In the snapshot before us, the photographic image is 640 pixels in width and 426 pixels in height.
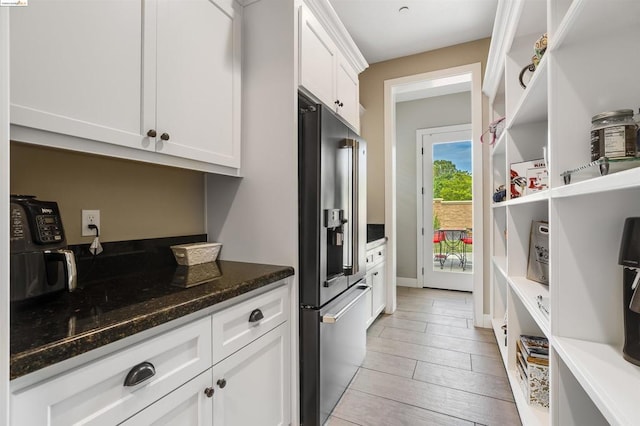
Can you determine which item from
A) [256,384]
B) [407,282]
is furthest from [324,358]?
[407,282]

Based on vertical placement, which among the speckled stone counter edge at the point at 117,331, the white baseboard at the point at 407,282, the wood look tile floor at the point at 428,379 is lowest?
the wood look tile floor at the point at 428,379

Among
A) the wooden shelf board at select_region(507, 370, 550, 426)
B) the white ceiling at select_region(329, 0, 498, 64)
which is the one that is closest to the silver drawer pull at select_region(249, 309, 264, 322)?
the wooden shelf board at select_region(507, 370, 550, 426)

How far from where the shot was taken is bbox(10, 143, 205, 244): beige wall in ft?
3.59

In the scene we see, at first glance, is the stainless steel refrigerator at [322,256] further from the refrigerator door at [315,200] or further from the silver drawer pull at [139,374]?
the silver drawer pull at [139,374]

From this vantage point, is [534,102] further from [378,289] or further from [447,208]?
Result: [447,208]

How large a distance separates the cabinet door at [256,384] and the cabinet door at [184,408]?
4 cm

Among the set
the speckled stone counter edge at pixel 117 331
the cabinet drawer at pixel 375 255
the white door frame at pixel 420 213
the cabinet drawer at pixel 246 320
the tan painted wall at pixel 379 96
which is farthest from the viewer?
the white door frame at pixel 420 213

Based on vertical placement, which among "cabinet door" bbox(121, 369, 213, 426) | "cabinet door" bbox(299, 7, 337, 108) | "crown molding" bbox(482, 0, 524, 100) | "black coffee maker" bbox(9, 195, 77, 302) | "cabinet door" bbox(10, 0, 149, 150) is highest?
"crown molding" bbox(482, 0, 524, 100)

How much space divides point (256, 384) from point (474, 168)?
2.83 m

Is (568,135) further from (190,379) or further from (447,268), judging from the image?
(447,268)

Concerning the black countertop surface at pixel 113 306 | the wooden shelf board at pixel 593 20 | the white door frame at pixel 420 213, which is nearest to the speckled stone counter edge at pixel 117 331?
the black countertop surface at pixel 113 306

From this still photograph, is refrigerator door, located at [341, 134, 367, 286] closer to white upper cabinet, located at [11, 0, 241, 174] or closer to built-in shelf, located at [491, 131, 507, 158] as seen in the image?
white upper cabinet, located at [11, 0, 241, 174]

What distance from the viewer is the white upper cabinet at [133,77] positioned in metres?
0.84

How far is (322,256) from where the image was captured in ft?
5.10
